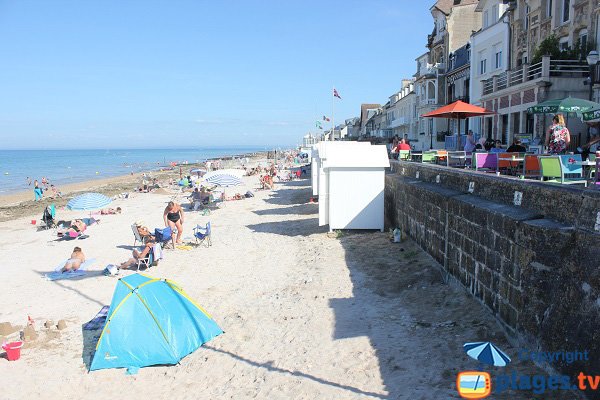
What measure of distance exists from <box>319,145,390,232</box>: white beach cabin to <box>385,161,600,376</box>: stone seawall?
3959 mm

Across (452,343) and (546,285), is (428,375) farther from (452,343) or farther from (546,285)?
(546,285)

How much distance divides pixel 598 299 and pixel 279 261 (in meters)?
7.26

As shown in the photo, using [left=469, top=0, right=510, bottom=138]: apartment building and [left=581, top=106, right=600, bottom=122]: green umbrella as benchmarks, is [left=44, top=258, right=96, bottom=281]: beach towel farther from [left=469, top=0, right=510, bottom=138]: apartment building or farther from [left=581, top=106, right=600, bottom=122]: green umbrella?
[left=469, top=0, right=510, bottom=138]: apartment building

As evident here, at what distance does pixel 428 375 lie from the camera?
465 cm

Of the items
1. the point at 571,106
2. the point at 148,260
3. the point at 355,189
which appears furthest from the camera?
the point at 355,189

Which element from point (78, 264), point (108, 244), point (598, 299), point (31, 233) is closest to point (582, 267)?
point (598, 299)

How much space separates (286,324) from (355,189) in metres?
5.74

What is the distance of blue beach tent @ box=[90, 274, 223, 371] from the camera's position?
5797mm

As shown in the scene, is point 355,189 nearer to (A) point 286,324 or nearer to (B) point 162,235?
(B) point 162,235

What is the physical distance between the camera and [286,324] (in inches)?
259

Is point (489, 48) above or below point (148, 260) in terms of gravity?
above

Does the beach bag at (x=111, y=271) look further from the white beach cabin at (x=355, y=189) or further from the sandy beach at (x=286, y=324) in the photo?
the white beach cabin at (x=355, y=189)

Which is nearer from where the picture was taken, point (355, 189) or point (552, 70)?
point (355, 189)

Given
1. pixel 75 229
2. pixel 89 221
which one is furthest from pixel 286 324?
pixel 89 221
